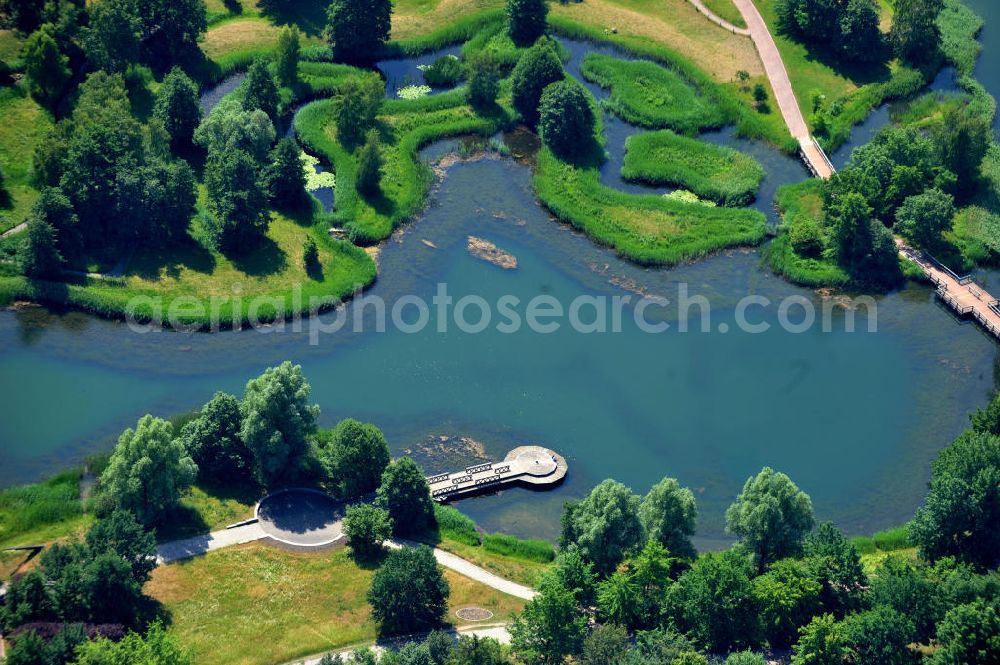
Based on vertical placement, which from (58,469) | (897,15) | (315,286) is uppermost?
(897,15)

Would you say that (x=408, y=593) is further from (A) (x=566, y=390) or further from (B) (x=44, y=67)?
(B) (x=44, y=67)

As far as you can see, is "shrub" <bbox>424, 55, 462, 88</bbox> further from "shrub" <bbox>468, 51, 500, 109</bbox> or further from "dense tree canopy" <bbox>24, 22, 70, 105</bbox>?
"dense tree canopy" <bbox>24, 22, 70, 105</bbox>

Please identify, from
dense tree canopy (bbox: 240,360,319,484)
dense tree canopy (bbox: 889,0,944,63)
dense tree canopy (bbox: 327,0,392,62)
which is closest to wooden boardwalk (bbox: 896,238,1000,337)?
dense tree canopy (bbox: 889,0,944,63)

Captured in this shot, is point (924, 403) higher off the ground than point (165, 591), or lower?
higher

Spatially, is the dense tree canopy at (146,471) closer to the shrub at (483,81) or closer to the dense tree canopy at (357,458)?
the dense tree canopy at (357,458)

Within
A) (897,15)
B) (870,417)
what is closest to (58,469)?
(870,417)

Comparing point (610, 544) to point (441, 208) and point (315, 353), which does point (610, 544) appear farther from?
point (441, 208)

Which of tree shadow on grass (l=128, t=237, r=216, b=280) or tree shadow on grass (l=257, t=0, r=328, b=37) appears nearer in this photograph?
tree shadow on grass (l=128, t=237, r=216, b=280)
